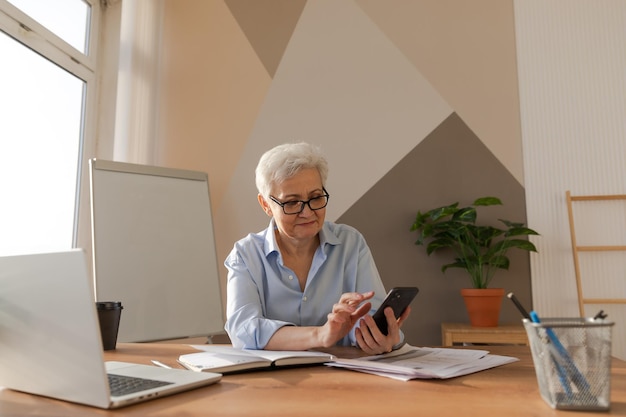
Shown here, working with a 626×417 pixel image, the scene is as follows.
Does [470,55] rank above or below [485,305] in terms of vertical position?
above

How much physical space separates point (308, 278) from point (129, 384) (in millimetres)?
881

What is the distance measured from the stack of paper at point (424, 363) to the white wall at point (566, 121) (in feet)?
6.32

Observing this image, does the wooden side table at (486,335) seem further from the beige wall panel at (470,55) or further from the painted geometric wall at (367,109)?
the beige wall panel at (470,55)

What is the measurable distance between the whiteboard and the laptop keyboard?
5.43 feet

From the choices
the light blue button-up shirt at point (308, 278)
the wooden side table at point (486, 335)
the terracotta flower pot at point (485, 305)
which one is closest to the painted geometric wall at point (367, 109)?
the terracotta flower pot at point (485, 305)

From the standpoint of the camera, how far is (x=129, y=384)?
0.85 meters

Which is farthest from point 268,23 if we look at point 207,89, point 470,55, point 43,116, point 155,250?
point 155,250

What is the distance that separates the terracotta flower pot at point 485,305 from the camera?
2.70 m

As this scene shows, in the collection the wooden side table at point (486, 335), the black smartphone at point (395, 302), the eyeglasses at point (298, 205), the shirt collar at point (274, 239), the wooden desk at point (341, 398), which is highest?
the eyeglasses at point (298, 205)

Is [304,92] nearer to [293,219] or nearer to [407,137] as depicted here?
[407,137]

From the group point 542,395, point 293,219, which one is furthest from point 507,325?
point 542,395

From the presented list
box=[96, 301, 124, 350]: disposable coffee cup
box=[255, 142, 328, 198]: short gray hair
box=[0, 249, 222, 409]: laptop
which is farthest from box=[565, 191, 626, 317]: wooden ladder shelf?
box=[0, 249, 222, 409]: laptop

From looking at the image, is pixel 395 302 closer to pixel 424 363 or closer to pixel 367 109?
pixel 424 363

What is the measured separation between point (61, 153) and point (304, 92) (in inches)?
58.4
